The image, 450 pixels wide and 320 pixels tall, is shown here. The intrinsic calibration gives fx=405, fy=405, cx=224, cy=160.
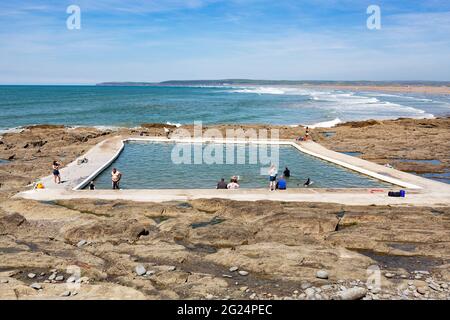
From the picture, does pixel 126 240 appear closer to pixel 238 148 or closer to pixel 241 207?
pixel 241 207

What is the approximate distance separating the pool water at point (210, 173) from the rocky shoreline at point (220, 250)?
5674 millimetres

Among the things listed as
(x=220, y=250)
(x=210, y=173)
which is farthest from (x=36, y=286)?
(x=210, y=173)

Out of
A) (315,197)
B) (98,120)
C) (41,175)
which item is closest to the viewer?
(315,197)

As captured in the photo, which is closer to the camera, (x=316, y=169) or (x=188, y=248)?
(x=188, y=248)

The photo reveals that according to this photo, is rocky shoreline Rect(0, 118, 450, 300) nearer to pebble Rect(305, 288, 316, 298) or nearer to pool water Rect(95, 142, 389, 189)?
pebble Rect(305, 288, 316, 298)

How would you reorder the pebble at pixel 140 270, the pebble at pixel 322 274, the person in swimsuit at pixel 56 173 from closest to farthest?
A: the pebble at pixel 322 274, the pebble at pixel 140 270, the person in swimsuit at pixel 56 173

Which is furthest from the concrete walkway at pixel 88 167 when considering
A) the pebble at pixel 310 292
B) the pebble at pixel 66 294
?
the pebble at pixel 310 292

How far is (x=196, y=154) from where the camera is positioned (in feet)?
109

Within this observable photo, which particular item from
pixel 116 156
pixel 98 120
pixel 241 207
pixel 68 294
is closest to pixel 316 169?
pixel 241 207

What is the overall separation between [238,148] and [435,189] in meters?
18.4

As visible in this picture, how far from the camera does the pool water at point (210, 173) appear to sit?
23.3m

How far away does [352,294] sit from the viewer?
9750 millimetres

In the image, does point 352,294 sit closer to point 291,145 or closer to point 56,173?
point 56,173

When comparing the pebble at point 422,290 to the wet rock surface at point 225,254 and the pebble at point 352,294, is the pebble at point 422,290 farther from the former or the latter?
the pebble at point 352,294
